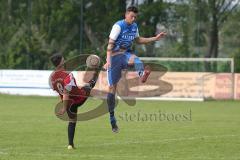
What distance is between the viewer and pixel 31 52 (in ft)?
141

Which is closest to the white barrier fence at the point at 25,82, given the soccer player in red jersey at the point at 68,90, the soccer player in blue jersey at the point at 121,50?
the soccer player in blue jersey at the point at 121,50

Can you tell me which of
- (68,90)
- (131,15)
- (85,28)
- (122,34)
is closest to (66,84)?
(68,90)

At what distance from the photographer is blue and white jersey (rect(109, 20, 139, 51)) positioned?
15.6m

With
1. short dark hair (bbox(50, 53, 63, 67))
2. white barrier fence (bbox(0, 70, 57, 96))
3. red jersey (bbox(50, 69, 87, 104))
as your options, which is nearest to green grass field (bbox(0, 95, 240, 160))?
red jersey (bbox(50, 69, 87, 104))

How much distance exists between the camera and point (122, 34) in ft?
51.6

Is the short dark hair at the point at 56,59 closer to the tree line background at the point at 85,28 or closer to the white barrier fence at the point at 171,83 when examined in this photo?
the white barrier fence at the point at 171,83

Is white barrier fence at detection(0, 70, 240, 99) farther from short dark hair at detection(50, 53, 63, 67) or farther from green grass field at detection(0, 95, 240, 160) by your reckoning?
short dark hair at detection(50, 53, 63, 67)

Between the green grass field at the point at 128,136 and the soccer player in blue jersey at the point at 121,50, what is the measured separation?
1140mm

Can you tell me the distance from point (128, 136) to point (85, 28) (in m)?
27.6

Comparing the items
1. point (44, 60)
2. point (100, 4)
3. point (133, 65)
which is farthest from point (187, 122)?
point (100, 4)

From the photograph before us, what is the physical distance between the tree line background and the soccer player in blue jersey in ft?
82.4

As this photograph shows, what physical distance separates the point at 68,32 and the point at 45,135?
2737 centimetres

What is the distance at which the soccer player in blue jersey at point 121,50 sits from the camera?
15.6 m

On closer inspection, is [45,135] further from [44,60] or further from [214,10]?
[214,10]
